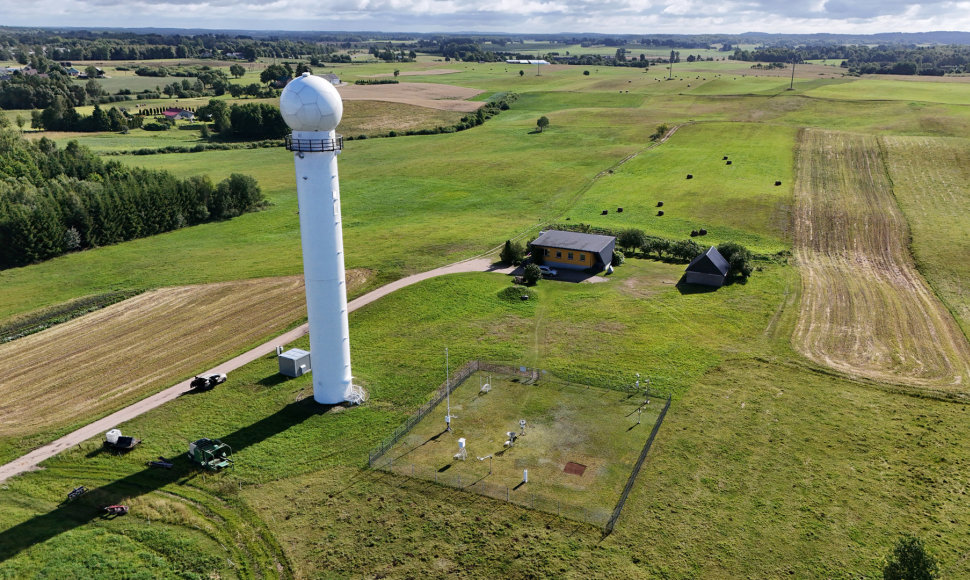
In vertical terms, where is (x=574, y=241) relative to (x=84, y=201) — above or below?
below

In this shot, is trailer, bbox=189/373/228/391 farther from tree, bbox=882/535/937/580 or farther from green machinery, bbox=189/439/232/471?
tree, bbox=882/535/937/580

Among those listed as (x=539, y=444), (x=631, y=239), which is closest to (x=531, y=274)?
(x=631, y=239)

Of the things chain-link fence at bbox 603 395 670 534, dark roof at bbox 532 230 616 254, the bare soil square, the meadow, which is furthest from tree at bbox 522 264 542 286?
chain-link fence at bbox 603 395 670 534

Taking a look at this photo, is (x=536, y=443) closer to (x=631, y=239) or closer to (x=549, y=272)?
(x=549, y=272)

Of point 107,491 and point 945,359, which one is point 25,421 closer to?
point 107,491

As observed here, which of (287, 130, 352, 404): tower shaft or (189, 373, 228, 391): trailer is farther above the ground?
Answer: (287, 130, 352, 404): tower shaft

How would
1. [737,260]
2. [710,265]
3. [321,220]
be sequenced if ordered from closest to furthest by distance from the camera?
[321,220]
[710,265]
[737,260]
